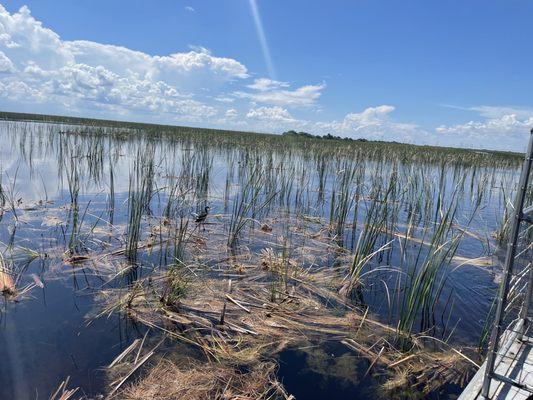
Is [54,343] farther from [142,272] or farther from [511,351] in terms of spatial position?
[511,351]

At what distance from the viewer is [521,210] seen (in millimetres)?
2199

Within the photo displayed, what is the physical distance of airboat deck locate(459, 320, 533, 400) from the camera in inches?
95.3

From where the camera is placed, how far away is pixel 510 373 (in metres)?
2.64

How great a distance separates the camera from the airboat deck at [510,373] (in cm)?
242

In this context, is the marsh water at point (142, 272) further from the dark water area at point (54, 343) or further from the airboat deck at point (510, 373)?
the airboat deck at point (510, 373)

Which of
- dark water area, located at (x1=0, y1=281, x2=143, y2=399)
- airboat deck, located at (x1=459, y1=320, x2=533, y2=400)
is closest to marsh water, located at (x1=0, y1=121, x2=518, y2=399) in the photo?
dark water area, located at (x1=0, y1=281, x2=143, y2=399)

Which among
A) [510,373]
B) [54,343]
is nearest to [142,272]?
[54,343]

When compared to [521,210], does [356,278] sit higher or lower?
lower

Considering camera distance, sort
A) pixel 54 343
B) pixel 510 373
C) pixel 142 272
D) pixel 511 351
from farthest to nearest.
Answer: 1. pixel 142 272
2. pixel 54 343
3. pixel 511 351
4. pixel 510 373

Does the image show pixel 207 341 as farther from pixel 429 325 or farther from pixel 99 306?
pixel 429 325

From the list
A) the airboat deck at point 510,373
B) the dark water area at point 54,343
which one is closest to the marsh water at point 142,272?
the dark water area at point 54,343

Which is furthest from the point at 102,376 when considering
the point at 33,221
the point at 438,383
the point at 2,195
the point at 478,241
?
the point at 478,241

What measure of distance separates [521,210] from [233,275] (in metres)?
3.44

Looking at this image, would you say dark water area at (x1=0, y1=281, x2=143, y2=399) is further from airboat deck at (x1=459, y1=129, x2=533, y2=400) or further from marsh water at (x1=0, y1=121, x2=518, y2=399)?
airboat deck at (x1=459, y1=129, x2=533, y2=400)
